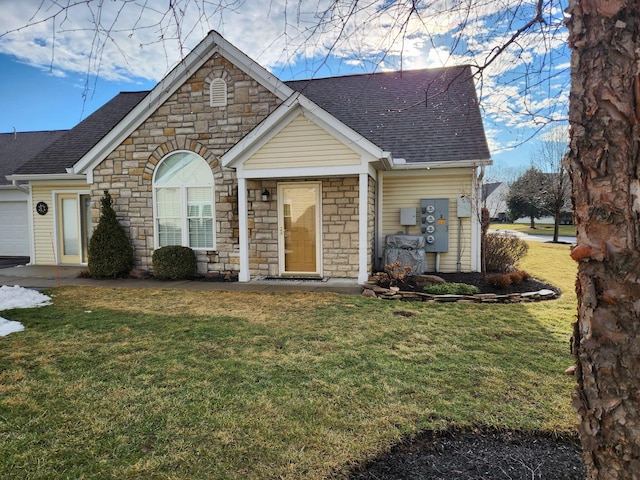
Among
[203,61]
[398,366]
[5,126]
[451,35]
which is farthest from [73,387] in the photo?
[203,61]

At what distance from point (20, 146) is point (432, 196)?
17349 mm

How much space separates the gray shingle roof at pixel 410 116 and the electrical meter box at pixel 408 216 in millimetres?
1224

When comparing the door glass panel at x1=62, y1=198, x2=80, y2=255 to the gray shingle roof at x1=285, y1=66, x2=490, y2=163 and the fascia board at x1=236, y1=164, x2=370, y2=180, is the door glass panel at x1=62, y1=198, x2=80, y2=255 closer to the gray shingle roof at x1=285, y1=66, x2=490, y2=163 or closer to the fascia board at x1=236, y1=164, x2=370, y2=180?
the fascia board at x1=236, y1=164, x2=370, y2=180

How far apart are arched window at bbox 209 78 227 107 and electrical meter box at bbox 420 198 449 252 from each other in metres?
5.55

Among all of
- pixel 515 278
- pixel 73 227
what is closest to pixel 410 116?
pixel 515 278

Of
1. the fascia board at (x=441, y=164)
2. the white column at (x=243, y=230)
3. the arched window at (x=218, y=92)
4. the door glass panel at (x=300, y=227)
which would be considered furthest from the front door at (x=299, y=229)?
the arched window at (x=218, y=92)

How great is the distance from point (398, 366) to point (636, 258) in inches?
A: 112

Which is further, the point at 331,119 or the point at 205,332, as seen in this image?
the point at 331,119

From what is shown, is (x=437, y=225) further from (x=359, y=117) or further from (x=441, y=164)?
(x=359, y=117)

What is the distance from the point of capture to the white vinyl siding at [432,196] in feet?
30.7

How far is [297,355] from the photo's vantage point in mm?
4062

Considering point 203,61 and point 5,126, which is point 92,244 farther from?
point 5,126

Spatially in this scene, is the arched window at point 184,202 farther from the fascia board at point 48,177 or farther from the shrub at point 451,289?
the shrub at point 451,289

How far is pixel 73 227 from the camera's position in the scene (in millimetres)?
11430
